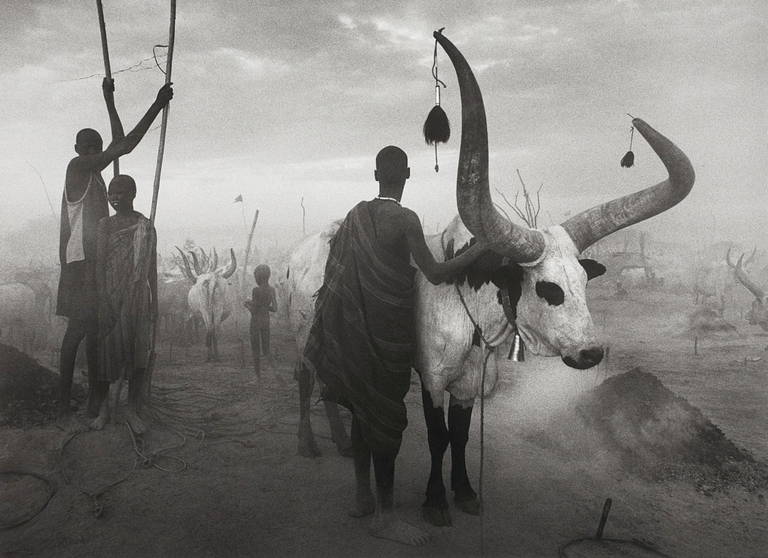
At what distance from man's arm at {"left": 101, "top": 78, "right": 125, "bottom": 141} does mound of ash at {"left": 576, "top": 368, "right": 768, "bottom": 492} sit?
220 inches

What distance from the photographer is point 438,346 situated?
3.26m

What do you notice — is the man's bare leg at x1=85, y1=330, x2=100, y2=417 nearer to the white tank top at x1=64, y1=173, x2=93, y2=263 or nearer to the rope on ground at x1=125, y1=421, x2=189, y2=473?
the rope on ground at x1=125, y1=421, x2=189, y2=473

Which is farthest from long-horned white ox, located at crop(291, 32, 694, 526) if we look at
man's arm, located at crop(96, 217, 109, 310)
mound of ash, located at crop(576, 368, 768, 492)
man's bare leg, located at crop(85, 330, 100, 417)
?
man's bare leg, located at crop(85, 330, 100, 417)

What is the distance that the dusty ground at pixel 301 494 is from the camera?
3.08 metres

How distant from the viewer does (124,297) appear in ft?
14.8

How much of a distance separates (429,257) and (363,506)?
189 cm

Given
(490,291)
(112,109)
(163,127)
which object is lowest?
(490,291)

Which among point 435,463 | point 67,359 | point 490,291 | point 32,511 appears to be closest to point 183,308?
point 67,359

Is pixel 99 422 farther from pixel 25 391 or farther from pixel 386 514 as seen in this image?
pixel 386 514

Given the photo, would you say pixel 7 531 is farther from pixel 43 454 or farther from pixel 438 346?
pixel 438 346

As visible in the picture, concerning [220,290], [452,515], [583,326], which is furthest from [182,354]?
[583,326]

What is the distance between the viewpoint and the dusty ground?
3076 millimetres

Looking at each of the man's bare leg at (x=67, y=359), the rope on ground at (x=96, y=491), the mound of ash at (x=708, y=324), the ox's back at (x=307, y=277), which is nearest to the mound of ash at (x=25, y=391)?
the man's bare leg at (x=67, y=359)

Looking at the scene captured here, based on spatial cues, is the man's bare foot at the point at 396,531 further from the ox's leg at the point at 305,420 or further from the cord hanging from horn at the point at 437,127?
the cord hanging from horn at the point at 437,127
